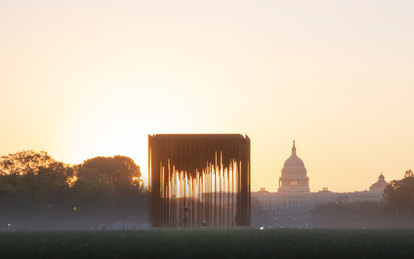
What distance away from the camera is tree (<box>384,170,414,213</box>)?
178 metres

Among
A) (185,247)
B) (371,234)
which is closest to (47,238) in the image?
(185,247)

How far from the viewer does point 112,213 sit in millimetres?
164125

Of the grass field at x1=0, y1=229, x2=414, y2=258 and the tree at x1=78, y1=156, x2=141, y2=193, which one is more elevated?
the tree at x1=78, y1=156, x2=141, y2=193

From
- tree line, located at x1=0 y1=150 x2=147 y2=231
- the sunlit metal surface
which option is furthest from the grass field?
tree line, located at x1=0 y1=150 x2=147 y2=231

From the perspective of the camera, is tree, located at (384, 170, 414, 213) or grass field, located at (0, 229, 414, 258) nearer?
grass field, located at (0, 229, 414, 258)

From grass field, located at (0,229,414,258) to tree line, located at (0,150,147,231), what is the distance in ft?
281

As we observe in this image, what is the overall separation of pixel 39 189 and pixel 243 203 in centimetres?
8327

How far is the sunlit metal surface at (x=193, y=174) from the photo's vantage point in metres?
65.0

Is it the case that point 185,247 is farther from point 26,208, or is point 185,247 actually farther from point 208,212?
point 26,208

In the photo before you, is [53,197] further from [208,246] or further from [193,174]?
[208,246]

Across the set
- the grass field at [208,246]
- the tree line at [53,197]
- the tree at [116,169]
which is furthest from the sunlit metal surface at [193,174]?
the tree at [116,169]

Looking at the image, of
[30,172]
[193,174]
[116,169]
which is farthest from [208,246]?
[116,169]

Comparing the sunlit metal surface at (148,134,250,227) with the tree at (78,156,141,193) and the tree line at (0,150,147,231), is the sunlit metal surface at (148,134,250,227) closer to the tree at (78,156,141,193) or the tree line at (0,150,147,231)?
the tree line at (0,150,147,231)

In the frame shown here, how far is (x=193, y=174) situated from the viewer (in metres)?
65.0
